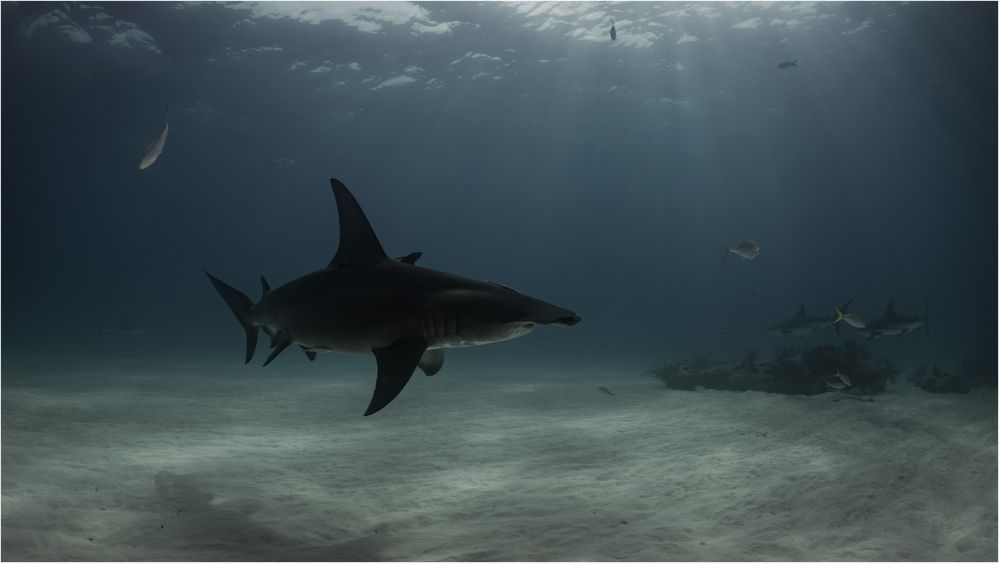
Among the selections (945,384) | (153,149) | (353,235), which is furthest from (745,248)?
(153,149)

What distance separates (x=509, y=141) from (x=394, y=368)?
4854 centimetres

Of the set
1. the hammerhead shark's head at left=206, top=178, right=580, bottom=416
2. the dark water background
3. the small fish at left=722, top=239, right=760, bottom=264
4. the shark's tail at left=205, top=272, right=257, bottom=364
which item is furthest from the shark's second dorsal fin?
the dark water background

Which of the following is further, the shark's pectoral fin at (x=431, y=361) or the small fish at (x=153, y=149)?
the small fish at (x=153, y=149)

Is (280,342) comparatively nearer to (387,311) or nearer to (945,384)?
(387,311)

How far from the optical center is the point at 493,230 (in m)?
97.6

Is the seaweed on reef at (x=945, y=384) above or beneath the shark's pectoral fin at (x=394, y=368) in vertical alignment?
beneath

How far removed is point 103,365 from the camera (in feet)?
66.2

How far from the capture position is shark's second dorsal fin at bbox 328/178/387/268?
4.54 meters

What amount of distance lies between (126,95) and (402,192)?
38.3 metres

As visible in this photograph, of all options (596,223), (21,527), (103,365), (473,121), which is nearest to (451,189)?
(473,121)

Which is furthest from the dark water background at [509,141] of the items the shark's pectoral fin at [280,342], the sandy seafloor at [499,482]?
the shark's pectoral fin at [280,342]

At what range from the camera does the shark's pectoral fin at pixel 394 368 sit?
10.8 feet

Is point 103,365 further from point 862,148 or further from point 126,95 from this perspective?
point 862,148

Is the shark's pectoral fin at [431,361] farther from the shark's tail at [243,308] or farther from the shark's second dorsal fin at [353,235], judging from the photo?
the shark's tail at [243,308]
